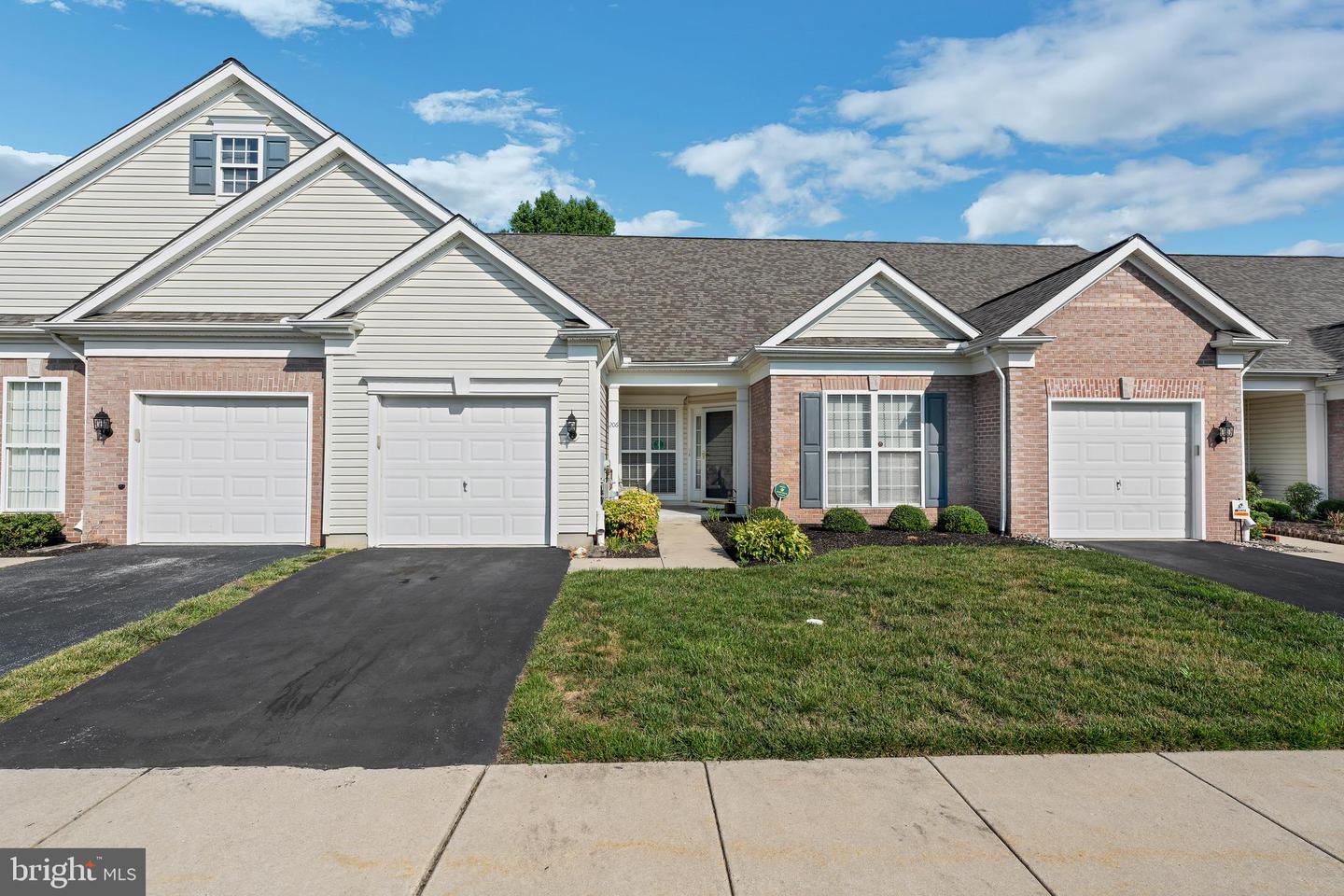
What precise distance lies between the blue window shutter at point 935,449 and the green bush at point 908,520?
62 cm

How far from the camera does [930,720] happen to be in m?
4.30

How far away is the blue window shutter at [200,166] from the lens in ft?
40.2

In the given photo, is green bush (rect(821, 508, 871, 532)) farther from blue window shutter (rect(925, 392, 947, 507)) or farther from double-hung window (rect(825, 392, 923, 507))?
blue window shutter (rect(925, 392, 947, 507))

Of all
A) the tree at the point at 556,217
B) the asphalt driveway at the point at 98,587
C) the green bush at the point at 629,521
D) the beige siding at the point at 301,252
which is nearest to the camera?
the asphalt driveway at the point at 98,587

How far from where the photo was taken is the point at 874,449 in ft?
41.0

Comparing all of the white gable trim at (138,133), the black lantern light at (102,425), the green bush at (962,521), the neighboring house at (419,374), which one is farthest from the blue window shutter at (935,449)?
the black lantern light at (102,425)

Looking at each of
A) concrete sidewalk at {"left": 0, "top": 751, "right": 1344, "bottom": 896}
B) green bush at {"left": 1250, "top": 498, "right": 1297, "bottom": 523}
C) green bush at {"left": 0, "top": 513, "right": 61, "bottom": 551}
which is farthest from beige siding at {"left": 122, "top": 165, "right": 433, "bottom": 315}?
green bush at {"left": 1250, "top": 498, "right": 1297, "bottom": 523}

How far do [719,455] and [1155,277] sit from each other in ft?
31.8

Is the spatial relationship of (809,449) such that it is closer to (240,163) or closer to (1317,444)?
(1317,444)

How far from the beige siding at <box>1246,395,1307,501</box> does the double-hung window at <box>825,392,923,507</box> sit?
10.2m

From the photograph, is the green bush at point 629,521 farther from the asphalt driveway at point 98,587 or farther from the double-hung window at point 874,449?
the asphalt driveway at point 98,587

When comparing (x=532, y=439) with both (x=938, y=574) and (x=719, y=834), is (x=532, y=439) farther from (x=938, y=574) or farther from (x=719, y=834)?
(x=719, y=834)

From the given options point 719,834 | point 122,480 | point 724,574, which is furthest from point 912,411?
point 122,480

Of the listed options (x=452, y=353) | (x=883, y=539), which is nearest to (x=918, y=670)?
(x=883, y=539)
